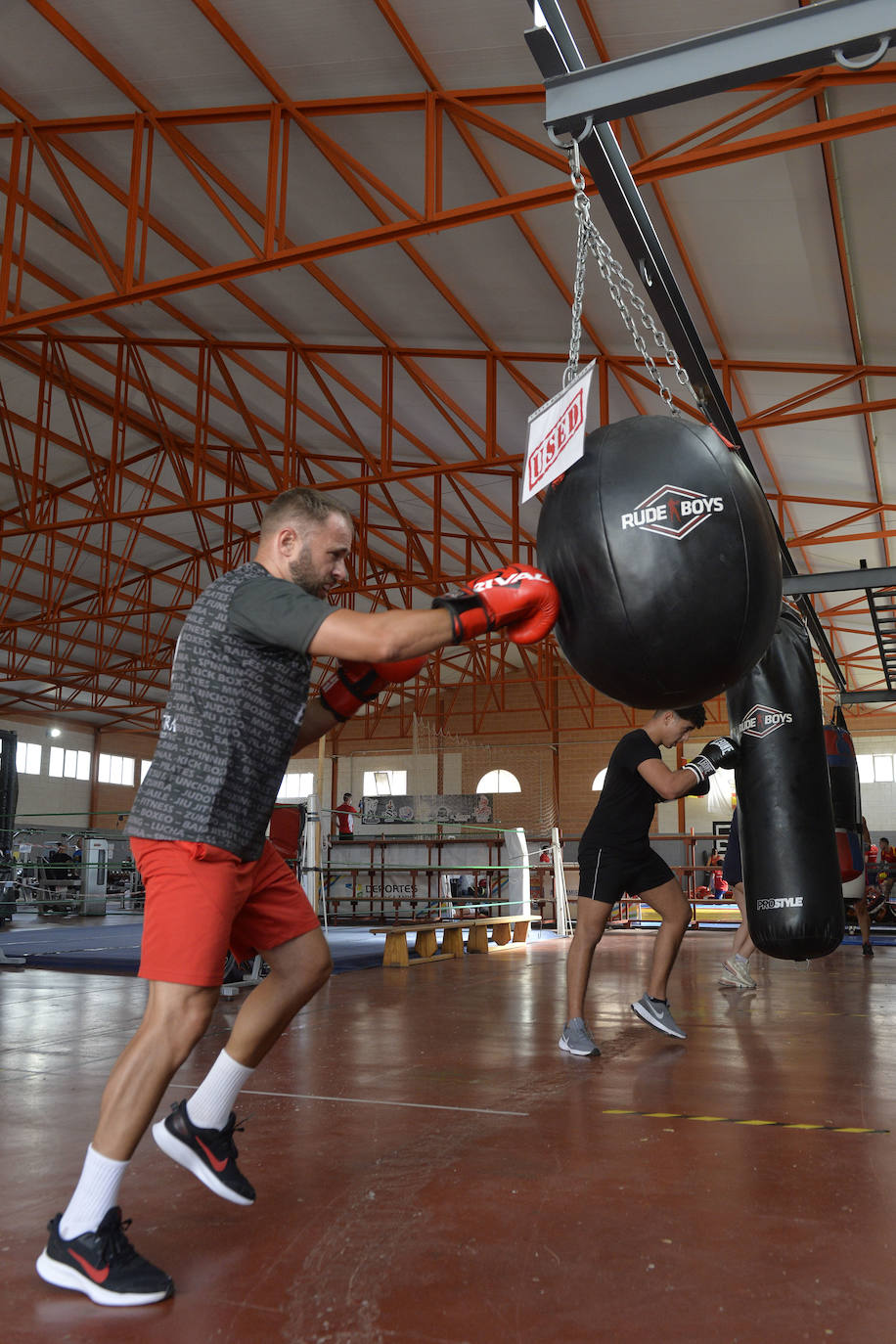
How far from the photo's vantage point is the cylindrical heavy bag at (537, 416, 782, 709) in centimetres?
204

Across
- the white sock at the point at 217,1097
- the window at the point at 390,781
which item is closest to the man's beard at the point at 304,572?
the white sock at the point at 217,1097

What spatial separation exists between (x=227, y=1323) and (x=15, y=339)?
12.6 metres

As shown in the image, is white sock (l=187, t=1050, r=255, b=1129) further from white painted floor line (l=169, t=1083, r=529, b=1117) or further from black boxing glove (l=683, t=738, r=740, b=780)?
black boxing glove (l=683, t=738, r=740, b=780)

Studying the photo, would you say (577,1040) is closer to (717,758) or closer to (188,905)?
(717,758)

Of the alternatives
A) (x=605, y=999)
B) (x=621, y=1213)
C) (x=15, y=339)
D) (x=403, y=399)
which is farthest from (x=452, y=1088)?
(x=15, y=339)

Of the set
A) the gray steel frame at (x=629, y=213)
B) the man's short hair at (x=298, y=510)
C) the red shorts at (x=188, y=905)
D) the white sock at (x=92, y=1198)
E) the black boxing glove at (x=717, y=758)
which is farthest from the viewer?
the black boxing glove at (x=717, y=758)

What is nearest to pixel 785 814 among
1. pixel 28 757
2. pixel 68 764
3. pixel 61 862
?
pixel 61 862

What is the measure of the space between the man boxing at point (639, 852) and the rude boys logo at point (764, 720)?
11 cm

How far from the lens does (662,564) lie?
2.04 m

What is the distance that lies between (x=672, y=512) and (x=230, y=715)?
99 centimetres

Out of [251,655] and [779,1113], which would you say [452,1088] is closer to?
[779,1113]

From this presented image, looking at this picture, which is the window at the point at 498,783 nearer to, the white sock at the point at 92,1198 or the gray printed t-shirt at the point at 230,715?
the gray printed t-shirt at the point at 230,715

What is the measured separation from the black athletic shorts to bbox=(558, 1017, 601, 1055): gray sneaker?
50 cm

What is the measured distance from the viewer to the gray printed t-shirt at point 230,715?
6.13ft
